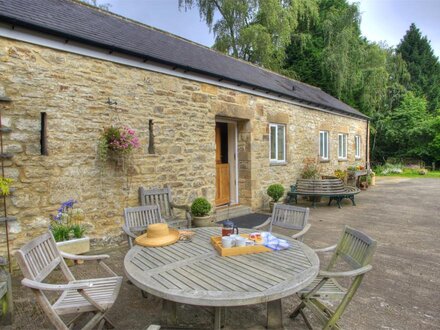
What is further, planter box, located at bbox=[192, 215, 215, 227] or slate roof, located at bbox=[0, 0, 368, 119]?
planter box, located at bbox=[192, 215, 215, 227]

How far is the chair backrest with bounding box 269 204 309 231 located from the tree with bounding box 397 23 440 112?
3165 cm

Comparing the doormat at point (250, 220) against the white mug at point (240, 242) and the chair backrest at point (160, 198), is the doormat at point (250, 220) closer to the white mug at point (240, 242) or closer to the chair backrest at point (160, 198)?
the chair backrest at point (160, 198)

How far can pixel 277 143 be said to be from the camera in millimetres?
9531

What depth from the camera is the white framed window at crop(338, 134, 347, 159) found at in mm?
13781

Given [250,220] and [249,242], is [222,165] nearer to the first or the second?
[250,220]

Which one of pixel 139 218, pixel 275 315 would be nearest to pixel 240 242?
pixel 275 315

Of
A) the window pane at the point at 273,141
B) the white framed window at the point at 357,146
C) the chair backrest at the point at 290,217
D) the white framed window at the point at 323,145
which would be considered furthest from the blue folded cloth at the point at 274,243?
the white framed window at the point at 357,146

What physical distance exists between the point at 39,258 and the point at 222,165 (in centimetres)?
610

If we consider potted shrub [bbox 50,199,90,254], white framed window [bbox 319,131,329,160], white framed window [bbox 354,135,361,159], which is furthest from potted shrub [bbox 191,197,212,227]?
white framed window [bbox 354,135,361,159]

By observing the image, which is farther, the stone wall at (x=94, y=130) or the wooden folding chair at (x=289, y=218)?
the stone wall at (x=94, y=130)

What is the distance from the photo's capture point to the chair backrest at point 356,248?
2336 mm

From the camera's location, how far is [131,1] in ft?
61.7

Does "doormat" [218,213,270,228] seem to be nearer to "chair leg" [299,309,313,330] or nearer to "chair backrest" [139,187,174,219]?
"chair backrest" [139,187,174,219]

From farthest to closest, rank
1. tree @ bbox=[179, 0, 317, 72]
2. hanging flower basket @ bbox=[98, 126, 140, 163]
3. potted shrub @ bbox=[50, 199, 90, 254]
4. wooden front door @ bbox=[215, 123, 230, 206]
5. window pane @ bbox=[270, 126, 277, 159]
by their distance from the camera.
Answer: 1. tree @ bbox=[179, 0, 317, 72]
2. window pane @ bbox=[270, 126, 277, 159]
3. wooden front door @ bbox=[215, 123, 230, 206]
4. hanging flower basket @ bbox=[98, 126, 140, 163]
5. potted shrub @ bbox=[50, 199, 90, 254]
